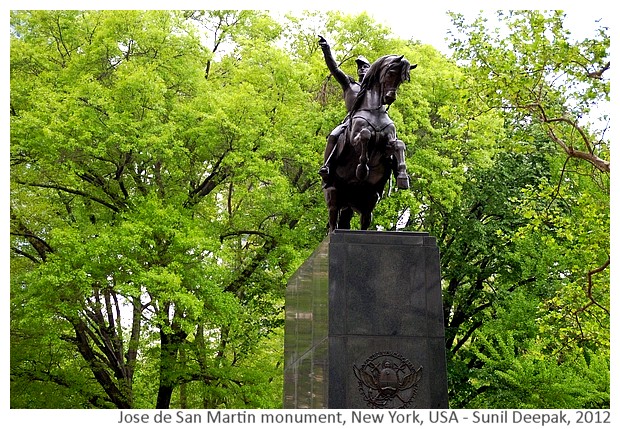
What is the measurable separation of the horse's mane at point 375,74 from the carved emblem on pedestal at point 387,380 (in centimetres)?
334

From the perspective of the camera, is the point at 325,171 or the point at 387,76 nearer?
the point at 387,76

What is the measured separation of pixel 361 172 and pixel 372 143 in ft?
1.42

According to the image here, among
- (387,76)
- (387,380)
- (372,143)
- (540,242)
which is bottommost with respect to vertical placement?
(387,380)

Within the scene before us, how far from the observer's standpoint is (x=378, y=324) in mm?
9445

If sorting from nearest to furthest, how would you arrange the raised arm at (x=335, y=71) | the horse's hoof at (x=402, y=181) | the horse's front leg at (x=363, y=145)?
the horse's hoof at (x=402, y=181), the horse's front leg at (x=363, y=145), the raised arm at (x=335, y=71)

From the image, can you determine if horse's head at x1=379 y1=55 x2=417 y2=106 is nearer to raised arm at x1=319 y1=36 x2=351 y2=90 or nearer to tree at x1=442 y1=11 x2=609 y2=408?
raised arm at x1=319 y1=36 x2=351 y2=90

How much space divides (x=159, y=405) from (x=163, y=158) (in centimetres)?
677

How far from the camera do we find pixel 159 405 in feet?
76.6

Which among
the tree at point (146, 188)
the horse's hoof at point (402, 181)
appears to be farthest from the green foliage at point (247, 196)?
the horse's hoof at point (402, 181)

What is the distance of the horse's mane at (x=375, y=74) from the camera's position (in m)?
10.4

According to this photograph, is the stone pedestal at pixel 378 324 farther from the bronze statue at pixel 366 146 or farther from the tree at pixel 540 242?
the tree at pixel 540 242

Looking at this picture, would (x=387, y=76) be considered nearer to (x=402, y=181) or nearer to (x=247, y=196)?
(x=402, y=181)

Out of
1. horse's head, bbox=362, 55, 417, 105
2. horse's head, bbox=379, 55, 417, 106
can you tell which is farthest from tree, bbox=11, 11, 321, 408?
horse's head, bbox=379, 55, 417, 106

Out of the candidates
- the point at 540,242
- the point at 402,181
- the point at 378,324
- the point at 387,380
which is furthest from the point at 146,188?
the point at 387,380
